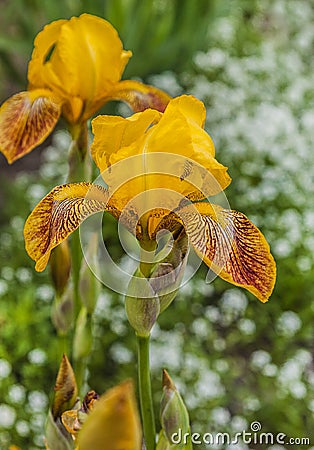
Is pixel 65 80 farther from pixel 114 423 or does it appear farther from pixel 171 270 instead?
pixel 114 423

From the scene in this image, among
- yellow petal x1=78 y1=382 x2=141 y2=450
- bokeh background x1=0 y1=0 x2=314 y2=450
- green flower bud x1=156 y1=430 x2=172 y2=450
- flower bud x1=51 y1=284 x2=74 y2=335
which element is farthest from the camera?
bokeh background x1=0 y1=0 x2=314 y2=450

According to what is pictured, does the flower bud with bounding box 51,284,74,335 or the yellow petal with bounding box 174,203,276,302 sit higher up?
the yellow petal with bounding box 174,203,276,302

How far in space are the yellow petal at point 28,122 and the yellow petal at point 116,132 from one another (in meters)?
0.39

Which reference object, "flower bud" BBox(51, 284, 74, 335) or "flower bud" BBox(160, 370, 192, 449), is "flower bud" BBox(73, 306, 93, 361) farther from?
"flower bud" BBox(160, 370, 192, 449)

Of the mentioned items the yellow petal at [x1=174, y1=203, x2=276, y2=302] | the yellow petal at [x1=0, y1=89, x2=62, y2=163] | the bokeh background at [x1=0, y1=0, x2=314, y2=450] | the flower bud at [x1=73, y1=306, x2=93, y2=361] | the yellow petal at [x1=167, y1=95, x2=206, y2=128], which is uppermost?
the yellow petal at [x1=167, y1=95, x2=206, y2=128]

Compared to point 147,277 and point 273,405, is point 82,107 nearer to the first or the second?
point 147,277

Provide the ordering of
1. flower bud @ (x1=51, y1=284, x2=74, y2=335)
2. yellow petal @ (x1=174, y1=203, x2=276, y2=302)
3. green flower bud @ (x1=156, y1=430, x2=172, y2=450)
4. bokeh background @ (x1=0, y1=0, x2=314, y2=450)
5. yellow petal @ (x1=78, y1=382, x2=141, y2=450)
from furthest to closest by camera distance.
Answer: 1. bokeh background @ (x1=0, y1=0, x2=314, y2=450)
2. flower bud @ (x1=51, y1=284, x2=74, y2=335)
3. green flower bud @ (x1=156, y1=430, x2=172, y2=450)
4. yellow petal @ (x1=174, y1=203, x2=276, y2=302)
5. yellow petal @ (x1=78, y1=382, x2=141, y2=450)

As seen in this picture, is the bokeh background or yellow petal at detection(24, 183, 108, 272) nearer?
yellow petal at detection(24, 183, 108, 272)

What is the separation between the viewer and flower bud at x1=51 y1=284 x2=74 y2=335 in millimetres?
1322

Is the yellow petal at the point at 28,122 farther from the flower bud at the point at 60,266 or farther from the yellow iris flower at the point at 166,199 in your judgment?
the yellow iris flower at the point at 166,199

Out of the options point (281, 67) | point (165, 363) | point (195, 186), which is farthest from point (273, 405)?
point (281, 67)

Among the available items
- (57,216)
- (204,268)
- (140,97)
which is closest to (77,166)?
(140,97)

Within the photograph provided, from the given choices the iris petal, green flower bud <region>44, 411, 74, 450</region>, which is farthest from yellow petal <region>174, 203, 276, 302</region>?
green flower bud <region>44, 411, 74, 450</region>

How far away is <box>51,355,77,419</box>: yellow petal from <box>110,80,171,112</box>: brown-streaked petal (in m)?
0.58
